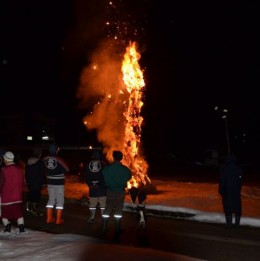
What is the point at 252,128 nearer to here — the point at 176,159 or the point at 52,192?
the point at 176,159

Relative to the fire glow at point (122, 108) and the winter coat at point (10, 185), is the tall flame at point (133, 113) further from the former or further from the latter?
the winter coat at point (10, 185)

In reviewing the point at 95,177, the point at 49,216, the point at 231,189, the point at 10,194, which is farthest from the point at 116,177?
the point at 231,189

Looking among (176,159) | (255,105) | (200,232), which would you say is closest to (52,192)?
(200,232)

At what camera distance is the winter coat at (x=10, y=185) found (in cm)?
1012

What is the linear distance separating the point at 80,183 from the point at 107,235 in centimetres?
1218

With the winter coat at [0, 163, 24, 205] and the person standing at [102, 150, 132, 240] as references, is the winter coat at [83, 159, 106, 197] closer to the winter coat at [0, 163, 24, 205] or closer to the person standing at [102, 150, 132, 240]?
the person standing at [102, 150, 132, 240]

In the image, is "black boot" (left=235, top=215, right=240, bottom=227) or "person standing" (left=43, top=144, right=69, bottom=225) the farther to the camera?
"person standing" (left=43, top=144, right=69, bottom=225)

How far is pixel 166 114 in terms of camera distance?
70.1m

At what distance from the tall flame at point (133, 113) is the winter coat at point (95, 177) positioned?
666 centimetres

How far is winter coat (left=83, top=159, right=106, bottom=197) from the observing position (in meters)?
11.3

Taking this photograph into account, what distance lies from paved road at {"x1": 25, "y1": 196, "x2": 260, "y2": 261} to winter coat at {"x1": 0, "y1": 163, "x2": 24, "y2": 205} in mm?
1322

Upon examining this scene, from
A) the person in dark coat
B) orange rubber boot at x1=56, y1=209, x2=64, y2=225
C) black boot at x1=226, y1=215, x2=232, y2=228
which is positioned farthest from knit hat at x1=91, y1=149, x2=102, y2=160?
black boot at x1=226, y1=215, x2=232, y2=228

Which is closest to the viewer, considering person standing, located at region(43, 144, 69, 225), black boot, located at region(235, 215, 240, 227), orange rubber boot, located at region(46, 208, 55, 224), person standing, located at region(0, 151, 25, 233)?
person standing, located at region(0, 151, 25, 233)

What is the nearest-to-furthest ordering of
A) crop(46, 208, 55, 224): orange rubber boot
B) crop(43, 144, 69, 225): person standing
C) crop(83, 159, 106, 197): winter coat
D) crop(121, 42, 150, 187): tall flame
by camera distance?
crop(83, 159, 106, 197): winter coat, crop(43, 144, 69, 225): person standing, crop(46, 208, 55, 224): orange rubber boot, crop(121, 42, 150, 187): tall flame
